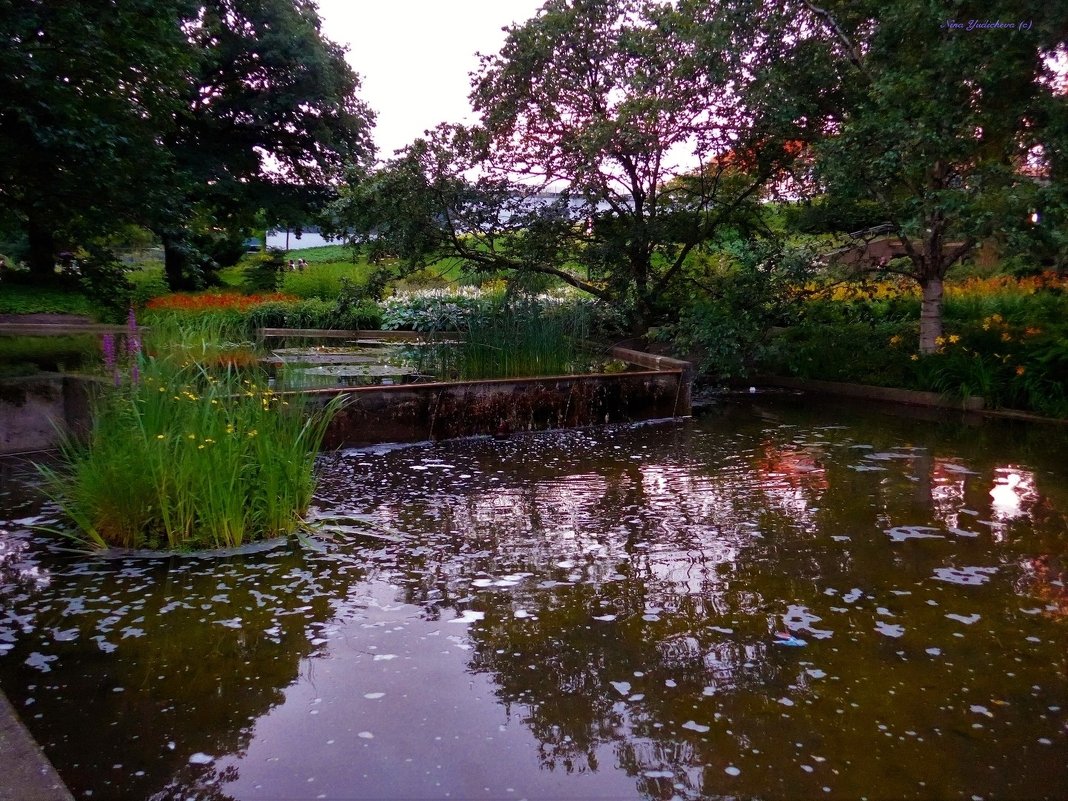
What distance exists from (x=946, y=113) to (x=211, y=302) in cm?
1523

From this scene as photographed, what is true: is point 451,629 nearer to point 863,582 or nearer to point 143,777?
point 143,777

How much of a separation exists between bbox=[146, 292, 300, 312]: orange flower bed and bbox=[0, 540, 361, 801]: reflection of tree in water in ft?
44.3

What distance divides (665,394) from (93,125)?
Answer: 21.5 feet

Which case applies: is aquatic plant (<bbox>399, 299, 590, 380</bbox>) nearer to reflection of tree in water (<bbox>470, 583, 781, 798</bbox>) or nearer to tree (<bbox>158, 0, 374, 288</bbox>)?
reflection of tree in water (<bbox>470, 583, 781, 798</bbox>)

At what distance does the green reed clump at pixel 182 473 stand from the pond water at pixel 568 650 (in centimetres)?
20

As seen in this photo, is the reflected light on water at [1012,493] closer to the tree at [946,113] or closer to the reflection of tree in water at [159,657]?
the tree at [946,113]

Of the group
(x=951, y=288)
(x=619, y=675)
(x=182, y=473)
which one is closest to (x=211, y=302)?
(x=951, y=288)

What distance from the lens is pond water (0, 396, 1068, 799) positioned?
2.81m

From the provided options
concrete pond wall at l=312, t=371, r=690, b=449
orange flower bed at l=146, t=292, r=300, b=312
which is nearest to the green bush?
orange flower bed at l=146, t=292, r=300, b=312

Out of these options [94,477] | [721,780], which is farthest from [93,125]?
[721,780]

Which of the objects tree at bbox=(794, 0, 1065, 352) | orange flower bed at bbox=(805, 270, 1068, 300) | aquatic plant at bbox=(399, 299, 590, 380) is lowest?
aquatic plant at bbox=(399, 299, 590, 380)

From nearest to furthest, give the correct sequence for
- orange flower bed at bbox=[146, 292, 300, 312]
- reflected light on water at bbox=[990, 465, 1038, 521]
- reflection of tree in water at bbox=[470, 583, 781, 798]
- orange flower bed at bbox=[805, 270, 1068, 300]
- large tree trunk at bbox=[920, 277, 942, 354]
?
reflection of tree in water at bbox=[470, 583, 781, 798]
reflected light on water at bbox=[990, 465, 1038, 521]
large tree trunk at bbox=[920, 277, 942, 354]
orange flower bed at bbox=[805, 270, 1068, 300]
orange flower bed at bbox=[146, 292, 300, 312]

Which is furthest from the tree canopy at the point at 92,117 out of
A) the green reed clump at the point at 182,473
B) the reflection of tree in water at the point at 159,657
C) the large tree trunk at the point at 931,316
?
the large tree trunk at the point at 931,316

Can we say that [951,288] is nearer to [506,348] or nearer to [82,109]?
[506,348]
